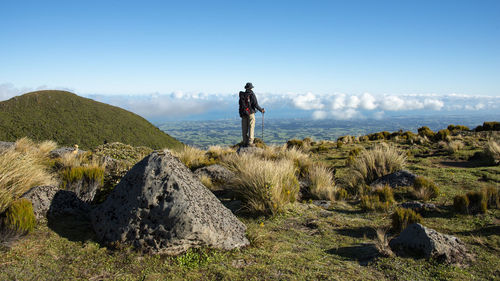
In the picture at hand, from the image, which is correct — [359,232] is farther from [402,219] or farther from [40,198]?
[40,198]

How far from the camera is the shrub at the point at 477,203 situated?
6.31 m

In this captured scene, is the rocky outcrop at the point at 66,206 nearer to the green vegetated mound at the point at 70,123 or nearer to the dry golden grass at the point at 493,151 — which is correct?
the dry golden grass at the point at 493,151

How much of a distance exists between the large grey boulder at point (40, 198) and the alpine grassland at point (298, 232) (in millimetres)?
198

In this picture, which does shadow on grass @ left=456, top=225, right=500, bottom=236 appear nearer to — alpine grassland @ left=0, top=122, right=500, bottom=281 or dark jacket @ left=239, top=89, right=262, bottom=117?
alpine grassland @ left=0, top=122, right=500, bottom=281

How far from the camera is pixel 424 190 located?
767 cm

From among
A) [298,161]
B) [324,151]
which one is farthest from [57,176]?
[324,151]

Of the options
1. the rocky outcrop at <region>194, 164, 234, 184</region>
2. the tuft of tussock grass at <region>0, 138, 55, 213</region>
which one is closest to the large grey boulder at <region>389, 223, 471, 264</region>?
the rocky outcrop at <region>194, 164, 234, 184</region>

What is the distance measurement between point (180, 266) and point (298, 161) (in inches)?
334

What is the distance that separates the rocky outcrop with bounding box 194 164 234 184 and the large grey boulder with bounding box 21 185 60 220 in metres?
4.66

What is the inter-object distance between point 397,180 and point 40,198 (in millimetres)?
8840

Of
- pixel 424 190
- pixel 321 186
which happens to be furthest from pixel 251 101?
pixel 424 190

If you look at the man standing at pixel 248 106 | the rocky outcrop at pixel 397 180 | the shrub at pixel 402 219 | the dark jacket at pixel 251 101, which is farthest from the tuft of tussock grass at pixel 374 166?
the dark jacket at pixel 251 101

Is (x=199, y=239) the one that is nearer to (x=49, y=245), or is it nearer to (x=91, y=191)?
(x=49, y=245)

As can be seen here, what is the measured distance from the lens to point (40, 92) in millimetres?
52875
